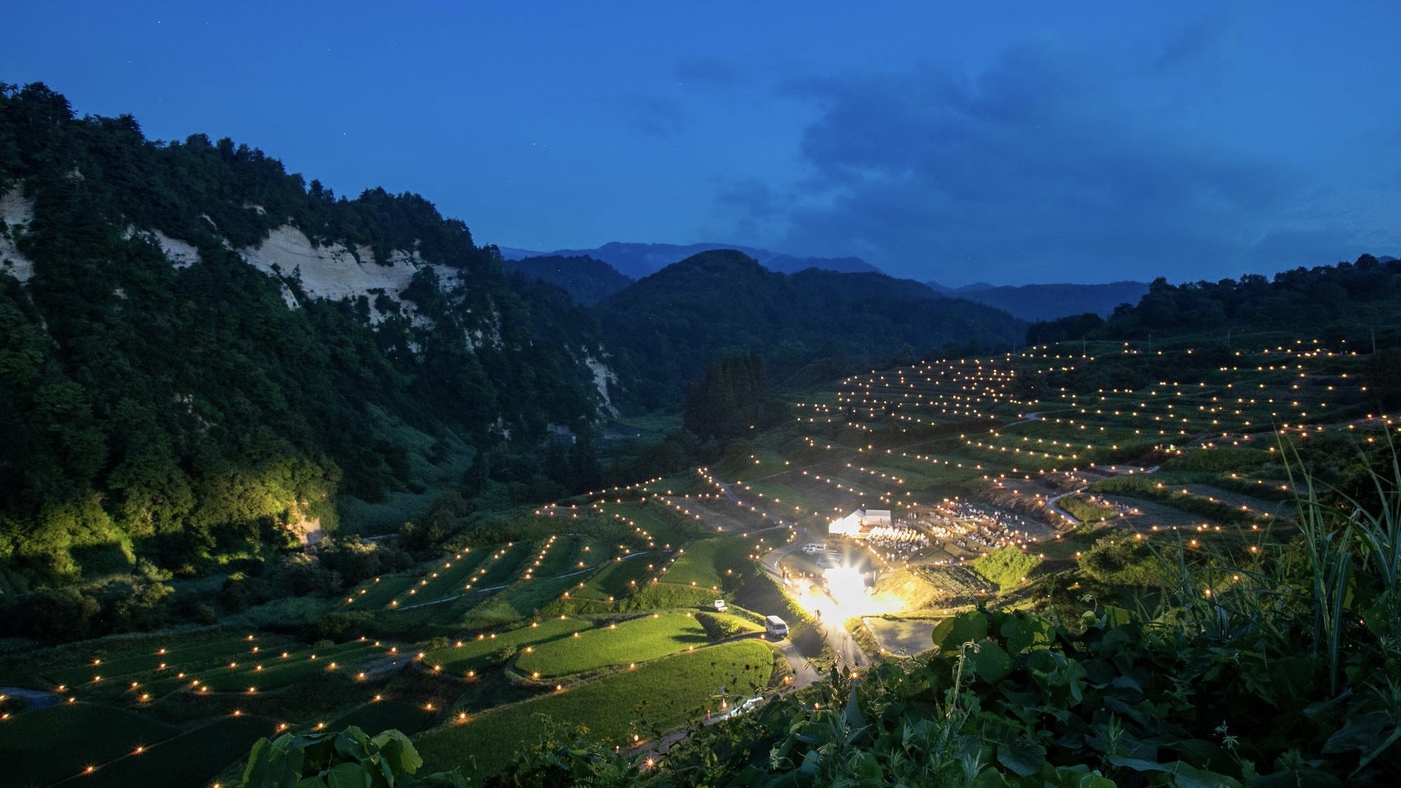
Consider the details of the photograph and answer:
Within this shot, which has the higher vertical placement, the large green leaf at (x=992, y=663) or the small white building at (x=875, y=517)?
the large green leaf at (x=992, y=663)

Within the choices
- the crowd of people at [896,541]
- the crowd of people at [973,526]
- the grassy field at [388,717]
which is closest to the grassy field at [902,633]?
the crowd of people at [973,526]

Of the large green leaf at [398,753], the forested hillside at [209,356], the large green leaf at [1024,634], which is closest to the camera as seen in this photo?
the large green leaf at [398,753]

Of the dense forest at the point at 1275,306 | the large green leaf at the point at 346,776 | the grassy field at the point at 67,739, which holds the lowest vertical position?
the grassy field at the point at 67,739

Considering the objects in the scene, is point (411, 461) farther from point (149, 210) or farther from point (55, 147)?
point (55, 147)

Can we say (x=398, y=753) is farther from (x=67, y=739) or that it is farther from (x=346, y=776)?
(x=67, y=739)

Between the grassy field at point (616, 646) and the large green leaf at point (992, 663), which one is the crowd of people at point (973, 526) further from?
the large green leaf at point (992, 663)

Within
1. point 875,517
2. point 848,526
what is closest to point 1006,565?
point 875,517

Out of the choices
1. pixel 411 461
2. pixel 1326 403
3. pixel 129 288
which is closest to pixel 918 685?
pixel 1326 403
